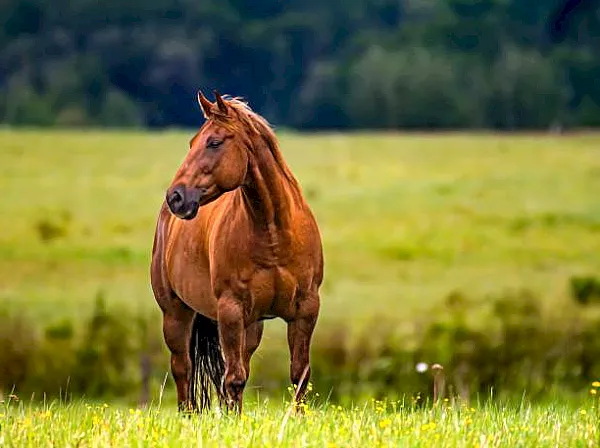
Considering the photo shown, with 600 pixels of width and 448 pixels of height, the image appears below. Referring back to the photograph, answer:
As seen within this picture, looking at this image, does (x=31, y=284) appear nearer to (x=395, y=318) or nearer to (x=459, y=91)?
(x=395, y=318)

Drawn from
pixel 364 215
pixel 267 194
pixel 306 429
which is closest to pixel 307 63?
pixel 364 215

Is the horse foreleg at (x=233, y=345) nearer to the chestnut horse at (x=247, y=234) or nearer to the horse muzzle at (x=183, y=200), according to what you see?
the chestnut horse at (x=247, y=234)

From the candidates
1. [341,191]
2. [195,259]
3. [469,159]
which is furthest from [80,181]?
[195,259]

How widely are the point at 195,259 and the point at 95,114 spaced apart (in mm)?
43556

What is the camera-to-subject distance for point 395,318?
18.7 metres

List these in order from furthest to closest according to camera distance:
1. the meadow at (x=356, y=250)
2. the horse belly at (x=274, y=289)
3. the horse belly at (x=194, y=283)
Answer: the horse belly at (x=194, y=283) → the horse belly at (x=274, y=289) → the meadow at (x=356, y=250)

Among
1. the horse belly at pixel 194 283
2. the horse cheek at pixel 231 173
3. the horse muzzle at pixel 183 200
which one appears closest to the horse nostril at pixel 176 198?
the horse muzzle at pixel 183 200

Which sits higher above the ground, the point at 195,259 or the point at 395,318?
the point at 195,259

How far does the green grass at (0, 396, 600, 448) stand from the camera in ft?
20.4

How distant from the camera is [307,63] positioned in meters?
54.8

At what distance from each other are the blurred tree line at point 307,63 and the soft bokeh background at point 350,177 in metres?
0.09

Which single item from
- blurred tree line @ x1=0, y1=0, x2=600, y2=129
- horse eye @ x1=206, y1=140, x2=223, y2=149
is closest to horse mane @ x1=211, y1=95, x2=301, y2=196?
horse eye @ x1=206, y1=140, x2=223, y2=149

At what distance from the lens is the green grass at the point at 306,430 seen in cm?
622

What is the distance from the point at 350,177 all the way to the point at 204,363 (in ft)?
75.2
